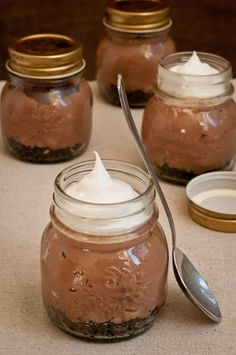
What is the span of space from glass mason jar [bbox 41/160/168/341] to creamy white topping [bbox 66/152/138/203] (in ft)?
0.05

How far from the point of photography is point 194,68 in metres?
0.95

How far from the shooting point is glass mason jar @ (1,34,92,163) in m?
0.97

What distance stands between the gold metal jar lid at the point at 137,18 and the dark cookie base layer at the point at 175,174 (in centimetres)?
26

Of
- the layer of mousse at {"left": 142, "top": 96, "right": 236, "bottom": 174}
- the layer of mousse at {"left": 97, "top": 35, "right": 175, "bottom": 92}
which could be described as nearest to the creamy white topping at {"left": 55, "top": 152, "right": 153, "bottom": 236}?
the layer of mousse at {"left": 142, "top": 96, "right": 236, "bottom": 174}

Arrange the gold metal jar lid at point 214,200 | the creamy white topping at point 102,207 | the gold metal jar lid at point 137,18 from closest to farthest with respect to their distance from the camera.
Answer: the creamy white topping at point 102,207 → the gold metal jar lid at point 214,200 → the gold metal jar lid at point 137,18

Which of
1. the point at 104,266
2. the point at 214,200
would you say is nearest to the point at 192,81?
the point at 214,200

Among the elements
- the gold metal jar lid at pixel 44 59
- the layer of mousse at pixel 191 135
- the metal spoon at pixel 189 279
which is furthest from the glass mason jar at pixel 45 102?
the metal spoon at pixel 189 279

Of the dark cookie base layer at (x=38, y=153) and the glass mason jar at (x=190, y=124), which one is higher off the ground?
the glass mason jar at (x=190, y=124)

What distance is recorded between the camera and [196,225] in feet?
2.87

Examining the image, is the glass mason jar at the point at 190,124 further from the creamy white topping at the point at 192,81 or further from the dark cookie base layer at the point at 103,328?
the dark cookie base layer at the point at 103,328

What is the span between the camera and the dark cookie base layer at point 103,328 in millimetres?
669

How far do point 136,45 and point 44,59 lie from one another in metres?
0.23

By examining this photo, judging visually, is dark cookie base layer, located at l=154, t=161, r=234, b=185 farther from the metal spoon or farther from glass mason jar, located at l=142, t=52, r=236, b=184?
the metal spoon

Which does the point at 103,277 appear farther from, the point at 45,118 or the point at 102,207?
the point at 45,118
